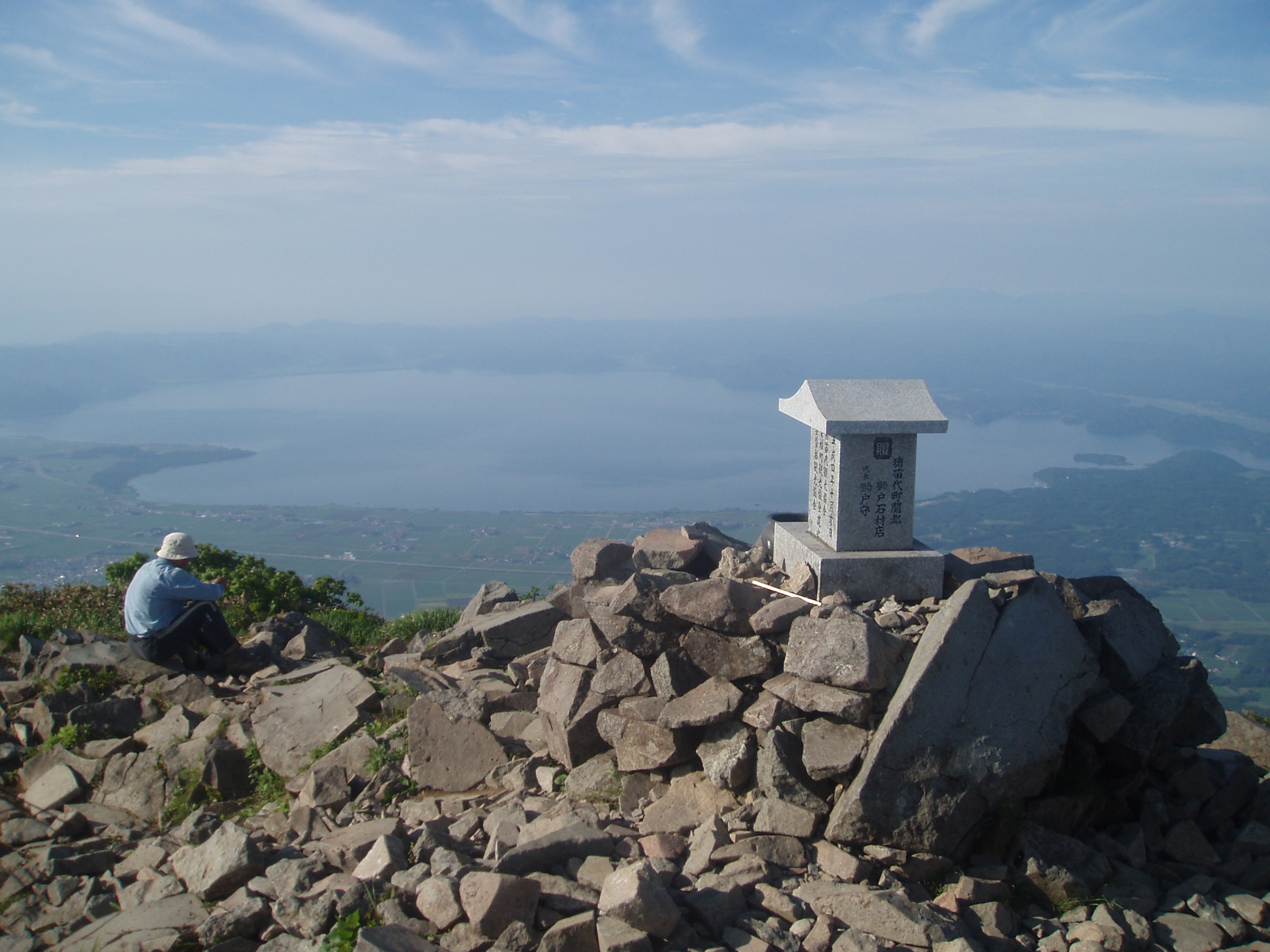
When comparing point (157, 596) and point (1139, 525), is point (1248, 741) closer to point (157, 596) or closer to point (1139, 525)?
point (157, 596)

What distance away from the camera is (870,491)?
7488mm

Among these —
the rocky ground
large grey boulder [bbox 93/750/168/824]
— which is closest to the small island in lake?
the rocky ground

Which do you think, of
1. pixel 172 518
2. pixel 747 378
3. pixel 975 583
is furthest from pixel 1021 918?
pixel 747 378

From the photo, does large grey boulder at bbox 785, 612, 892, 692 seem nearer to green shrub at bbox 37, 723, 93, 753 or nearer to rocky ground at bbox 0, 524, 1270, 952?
rocky ground at bbox 0, 524, 1270, 952

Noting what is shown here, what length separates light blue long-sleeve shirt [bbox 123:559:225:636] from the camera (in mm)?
8281

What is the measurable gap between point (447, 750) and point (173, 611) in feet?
12.7

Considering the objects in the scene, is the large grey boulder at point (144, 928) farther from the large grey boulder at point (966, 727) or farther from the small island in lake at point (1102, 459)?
the small island in lake at point (1102, 459)

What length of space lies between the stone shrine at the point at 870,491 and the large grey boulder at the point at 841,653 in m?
1.36

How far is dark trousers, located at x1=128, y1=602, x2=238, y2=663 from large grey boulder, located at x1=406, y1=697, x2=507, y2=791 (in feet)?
10.5

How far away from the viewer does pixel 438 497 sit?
71.9 meters

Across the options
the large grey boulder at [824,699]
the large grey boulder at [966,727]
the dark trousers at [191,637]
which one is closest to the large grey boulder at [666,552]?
the large grey boulder at [824,699]

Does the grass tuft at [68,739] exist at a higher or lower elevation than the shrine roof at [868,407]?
lower

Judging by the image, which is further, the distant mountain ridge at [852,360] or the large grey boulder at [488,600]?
the distant mountain ridge at [852,360]

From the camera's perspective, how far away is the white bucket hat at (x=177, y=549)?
332 inches
